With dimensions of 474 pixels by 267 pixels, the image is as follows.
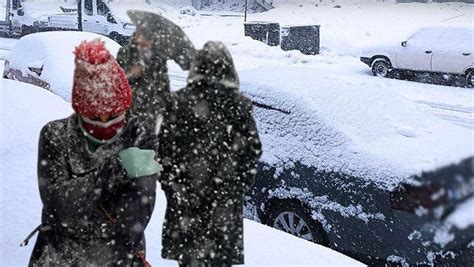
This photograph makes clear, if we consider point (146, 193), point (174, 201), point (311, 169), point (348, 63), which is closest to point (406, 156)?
point (311, 169)

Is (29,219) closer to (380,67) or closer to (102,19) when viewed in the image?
(380,67)

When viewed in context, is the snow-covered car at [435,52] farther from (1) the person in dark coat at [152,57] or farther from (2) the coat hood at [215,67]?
(2) the coat hood at [215,67]

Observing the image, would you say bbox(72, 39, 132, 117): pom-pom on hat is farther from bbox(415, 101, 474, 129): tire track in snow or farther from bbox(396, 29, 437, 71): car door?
bbox(396, 29, 437, 71): car door

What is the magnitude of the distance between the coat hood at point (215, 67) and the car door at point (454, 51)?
11.4 m

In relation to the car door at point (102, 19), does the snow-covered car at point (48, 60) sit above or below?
below

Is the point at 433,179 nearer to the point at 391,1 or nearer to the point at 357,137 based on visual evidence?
the point at 357,137

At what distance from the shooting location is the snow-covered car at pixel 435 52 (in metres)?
12.3

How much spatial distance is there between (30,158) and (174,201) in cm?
136

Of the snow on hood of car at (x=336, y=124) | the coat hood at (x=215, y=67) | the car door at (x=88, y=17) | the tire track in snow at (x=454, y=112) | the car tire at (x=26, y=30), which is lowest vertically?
Answer: the tire track in snow at (x=454, y=112)

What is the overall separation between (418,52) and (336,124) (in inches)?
377

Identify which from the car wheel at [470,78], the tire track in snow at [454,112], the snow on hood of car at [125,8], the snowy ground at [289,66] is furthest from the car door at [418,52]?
the snow on hood of car at [125,8]

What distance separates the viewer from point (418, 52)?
12.9 meters

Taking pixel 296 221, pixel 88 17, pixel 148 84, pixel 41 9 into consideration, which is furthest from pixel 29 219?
pixel 41 9

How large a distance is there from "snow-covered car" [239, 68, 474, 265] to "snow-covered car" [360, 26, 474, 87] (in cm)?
839
